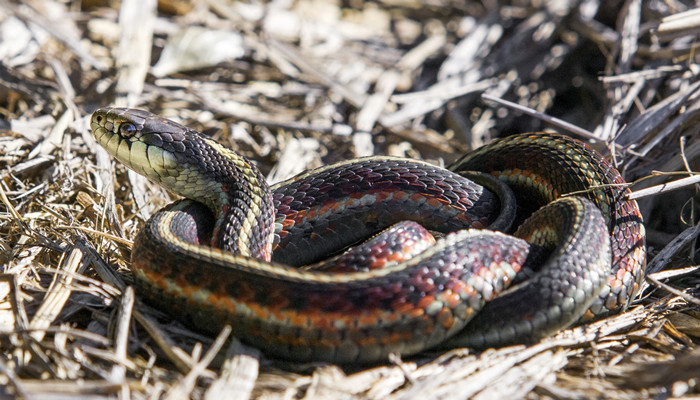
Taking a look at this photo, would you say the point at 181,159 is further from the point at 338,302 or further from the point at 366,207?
the point at 338,302

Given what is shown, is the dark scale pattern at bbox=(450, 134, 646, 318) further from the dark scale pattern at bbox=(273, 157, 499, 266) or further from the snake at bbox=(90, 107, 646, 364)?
the dark scale pattern at bbox=(273, 157, 499, 266)

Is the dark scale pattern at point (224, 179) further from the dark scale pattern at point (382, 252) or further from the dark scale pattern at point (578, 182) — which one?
the dark scale pattern at point (578, 182)

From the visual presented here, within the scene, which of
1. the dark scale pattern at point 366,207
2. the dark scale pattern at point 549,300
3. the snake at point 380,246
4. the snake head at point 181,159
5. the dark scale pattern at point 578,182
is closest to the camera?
the snake at point 380,246

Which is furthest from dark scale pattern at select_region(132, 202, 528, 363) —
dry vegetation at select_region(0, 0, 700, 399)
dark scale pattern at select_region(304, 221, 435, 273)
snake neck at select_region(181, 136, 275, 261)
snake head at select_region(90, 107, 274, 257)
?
snake head at select_region(90, 107, 274, 257)

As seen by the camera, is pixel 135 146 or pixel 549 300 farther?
pixel 135 146

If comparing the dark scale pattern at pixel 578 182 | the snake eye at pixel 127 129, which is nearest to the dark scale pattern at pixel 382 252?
the dark scale pattern at pixel 578 182

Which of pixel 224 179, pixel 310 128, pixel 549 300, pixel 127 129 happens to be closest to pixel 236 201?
pixel 224 179
